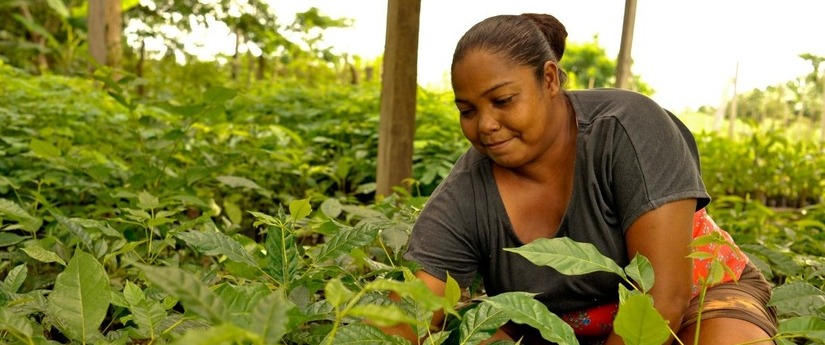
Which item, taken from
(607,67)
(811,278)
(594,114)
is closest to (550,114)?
(594,114)

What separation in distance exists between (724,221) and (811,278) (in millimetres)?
1311

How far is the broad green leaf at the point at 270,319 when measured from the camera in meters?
0.75

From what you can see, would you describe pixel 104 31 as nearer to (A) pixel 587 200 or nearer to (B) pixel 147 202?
(B) pixel 147 202

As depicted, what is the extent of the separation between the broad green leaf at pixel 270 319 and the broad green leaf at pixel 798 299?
3.20ft

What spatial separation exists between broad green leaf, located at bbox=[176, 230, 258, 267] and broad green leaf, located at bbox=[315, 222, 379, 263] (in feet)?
0.39

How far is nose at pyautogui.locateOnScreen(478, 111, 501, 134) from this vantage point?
1881 mm

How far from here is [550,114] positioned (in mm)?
1976

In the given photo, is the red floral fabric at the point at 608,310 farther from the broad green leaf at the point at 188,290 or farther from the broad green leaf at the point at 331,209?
the broad green leaf at the point at 188,290

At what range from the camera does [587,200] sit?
6.56 feet

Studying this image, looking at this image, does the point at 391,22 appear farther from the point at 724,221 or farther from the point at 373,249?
the point at 724,221

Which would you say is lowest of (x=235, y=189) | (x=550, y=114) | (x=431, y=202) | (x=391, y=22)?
(x=235, y=189)

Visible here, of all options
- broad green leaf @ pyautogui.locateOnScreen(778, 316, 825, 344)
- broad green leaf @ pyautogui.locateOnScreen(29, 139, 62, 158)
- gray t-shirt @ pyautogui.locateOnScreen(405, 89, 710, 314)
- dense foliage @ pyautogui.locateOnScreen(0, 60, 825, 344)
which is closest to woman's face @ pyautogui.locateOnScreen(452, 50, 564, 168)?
gray t-shirt @ pyautogui.locateOnScreen(405, 89, 710, 314)


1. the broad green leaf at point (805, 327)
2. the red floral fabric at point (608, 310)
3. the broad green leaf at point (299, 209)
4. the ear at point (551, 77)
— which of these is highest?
the ear at point (551, 77)

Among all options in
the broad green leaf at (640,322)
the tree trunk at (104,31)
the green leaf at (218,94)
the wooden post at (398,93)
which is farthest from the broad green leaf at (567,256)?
the tree trunk at (104,31)
